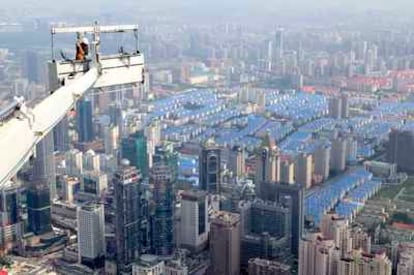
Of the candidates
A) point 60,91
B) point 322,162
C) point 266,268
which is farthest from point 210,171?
point 60,91

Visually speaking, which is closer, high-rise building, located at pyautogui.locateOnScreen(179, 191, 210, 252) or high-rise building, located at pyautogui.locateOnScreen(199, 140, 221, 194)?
high-rise building, located at pyautogui.locateOnScreen(179, 191, 210, 252)

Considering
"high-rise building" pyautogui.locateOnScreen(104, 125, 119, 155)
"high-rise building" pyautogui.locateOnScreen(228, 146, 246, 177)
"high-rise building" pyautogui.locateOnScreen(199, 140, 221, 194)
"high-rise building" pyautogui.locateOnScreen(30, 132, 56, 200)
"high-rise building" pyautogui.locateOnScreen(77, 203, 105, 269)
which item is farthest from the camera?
"high-rise building" pyautogui.locateOnScreen(104, 125, 119, 155)

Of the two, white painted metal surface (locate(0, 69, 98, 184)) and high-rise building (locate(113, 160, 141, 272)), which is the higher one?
white painted metal surface (locate(0, 69, 98, 184))

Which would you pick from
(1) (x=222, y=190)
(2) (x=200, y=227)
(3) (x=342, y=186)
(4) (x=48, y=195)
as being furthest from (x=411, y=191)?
(4) (x=48, y=195)

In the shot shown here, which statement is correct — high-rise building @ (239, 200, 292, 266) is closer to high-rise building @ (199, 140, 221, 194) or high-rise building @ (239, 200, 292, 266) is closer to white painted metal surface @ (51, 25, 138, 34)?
high-rise building @ (199, 140, 221, 194)

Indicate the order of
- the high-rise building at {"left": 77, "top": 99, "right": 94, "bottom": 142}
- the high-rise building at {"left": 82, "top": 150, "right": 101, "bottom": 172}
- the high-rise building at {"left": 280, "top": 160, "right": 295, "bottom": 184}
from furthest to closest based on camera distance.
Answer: the high-rise building at {"left": 77, "top": 99, "right": 94, "bottom": 142} < the high-rise building at {"left": 82, "top": 150, "right": 101, "bottom": 172} < the high-rise building at {"left": 280, "top": 160, "right": 295, "bottom": 184}

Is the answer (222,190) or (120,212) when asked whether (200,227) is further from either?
(222,190)

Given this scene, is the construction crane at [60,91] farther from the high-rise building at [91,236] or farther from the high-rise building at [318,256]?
the high-rise building at [91,236]

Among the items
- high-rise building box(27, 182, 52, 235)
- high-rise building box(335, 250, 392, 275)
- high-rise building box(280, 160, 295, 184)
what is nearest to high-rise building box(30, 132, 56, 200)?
high-rise building box(27, 182, 52, 235)
